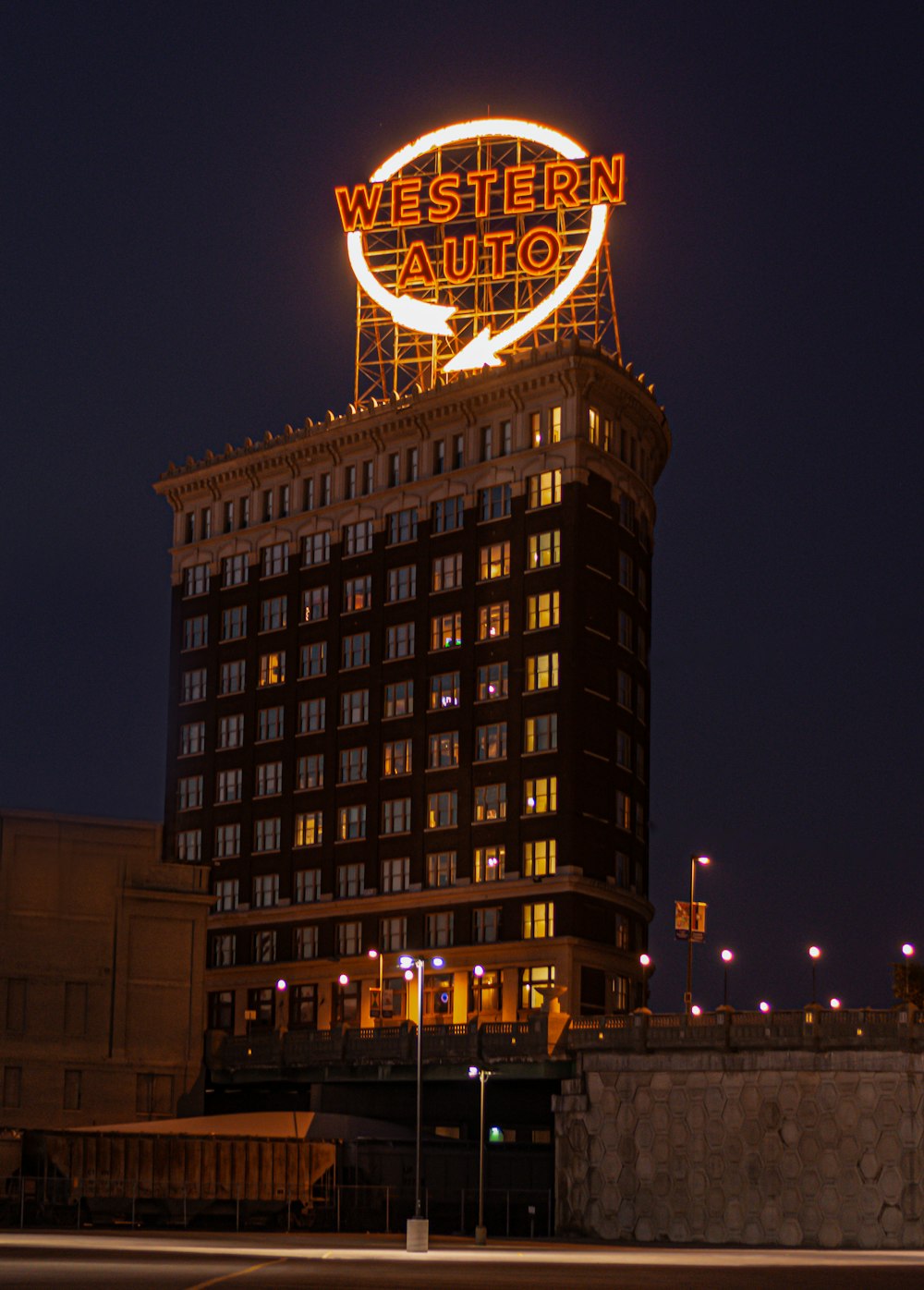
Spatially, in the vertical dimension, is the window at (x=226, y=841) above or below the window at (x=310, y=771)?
below

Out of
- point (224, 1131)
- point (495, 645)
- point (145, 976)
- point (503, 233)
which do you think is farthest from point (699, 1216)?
point (503, 233)

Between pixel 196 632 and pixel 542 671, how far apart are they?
106 ft

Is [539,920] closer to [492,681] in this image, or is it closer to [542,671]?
[542,671]

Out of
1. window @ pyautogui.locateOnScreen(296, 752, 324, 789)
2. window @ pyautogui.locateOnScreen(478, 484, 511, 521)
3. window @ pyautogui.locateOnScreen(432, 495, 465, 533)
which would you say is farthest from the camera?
window @ pyautogui.locateOnScreen(296, 752, 324, 789)

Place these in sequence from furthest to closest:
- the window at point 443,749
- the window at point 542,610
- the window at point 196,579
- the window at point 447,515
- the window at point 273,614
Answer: the window at point 196,579
the window at point 273,614
the window at point 447,515
the window at point 443,749
the window at point 542,610

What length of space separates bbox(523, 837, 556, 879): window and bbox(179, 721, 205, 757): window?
30.6 m

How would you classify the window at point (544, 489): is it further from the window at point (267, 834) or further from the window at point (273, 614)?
the window at point (267, 834)

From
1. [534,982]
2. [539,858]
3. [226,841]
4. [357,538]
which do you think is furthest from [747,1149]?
[357,538]

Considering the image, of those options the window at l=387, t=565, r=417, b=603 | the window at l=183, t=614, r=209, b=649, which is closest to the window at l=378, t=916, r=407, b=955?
the window at l=387, t=565, r=417, b=603

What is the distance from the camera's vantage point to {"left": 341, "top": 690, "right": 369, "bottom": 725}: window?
409 ft

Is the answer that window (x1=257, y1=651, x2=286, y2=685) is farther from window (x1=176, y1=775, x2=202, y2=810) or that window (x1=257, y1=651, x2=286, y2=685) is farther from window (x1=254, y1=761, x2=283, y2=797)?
window (x1=176, y1=775, x2=202, y2=810)

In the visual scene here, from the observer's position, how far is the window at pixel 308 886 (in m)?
124

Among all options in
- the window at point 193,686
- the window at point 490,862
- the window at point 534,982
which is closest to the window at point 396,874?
the window at point 490,862

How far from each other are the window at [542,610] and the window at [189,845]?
101 ft
